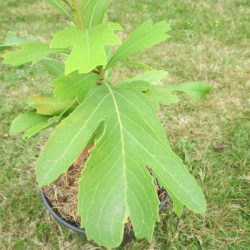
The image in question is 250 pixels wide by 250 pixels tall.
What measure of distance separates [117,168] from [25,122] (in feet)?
1.89

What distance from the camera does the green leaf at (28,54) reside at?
38.9 inches

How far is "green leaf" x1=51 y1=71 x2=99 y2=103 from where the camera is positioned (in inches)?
38.1

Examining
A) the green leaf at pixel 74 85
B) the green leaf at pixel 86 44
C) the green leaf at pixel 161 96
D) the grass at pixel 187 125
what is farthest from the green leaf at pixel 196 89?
the grass at pixel 187 125

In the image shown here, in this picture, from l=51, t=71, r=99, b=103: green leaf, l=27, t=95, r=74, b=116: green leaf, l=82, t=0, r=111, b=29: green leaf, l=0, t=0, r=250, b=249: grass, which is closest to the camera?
l=51, t=71, r=99, b=103: green leaf

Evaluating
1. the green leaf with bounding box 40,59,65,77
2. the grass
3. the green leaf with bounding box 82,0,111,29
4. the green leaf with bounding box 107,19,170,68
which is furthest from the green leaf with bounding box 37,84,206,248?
the grass

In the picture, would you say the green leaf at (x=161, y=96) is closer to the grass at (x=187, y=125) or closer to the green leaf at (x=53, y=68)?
the green leaf at (x=53, y=68)

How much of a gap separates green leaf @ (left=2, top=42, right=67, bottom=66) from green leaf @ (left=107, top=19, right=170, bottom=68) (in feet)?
0.80

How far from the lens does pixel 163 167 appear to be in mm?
900

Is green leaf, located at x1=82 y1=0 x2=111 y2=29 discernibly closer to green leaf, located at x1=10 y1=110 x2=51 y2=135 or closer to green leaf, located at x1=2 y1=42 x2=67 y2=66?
green leaf, located at x1=2 y1=42 x2=67 y2=66

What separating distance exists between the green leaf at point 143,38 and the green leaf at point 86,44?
0.21 m

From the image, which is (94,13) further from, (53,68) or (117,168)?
(117,168)

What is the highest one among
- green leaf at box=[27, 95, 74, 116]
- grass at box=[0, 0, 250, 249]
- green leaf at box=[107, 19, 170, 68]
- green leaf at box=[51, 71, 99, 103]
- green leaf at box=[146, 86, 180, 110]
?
green leaf at box=[107, 19, 170, 68]

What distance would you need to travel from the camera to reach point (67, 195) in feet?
5.31

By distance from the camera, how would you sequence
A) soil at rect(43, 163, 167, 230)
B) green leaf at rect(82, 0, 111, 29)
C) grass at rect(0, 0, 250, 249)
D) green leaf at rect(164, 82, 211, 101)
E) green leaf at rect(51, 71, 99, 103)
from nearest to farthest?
green leaf at rect(51, 71, 99, 103), green leaf at rect(82, 0, 111, 29), green leaf at rect(164, 82, 211, 101), soil at rect(43, 163, 167, 230), grass at rect(0, 0, 250, 249)
